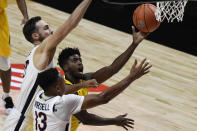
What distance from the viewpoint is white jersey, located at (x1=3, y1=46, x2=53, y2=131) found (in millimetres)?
3580

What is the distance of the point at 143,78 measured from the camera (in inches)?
289

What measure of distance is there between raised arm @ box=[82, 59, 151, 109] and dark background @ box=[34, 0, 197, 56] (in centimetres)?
607

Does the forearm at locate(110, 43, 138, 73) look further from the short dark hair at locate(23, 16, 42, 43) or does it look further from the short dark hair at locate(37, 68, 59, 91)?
the short dark hair at locate(37, 68, 59, 91)

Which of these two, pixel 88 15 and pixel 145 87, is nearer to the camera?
pixel 145 87

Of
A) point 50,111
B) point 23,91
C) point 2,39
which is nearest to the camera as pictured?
point 50,111

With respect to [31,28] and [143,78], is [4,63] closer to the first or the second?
[31,28]

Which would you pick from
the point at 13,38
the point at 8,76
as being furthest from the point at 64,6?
the point at 8,76

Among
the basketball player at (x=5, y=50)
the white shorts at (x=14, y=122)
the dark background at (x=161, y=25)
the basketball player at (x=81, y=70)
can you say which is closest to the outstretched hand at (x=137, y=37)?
the basketball player at (x=81, y=70)

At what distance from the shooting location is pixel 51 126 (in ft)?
10.4

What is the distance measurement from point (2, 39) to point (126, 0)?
5.09 m

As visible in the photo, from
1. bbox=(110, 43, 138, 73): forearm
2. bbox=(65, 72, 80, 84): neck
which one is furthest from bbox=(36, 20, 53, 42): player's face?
bbox=(110, 43, 138, 73): forearm

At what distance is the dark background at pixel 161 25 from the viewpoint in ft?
30.7

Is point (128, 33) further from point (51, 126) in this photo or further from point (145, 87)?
point (51, 126)

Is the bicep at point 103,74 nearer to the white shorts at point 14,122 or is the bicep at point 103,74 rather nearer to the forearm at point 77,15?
the white shorts at point 14,122
